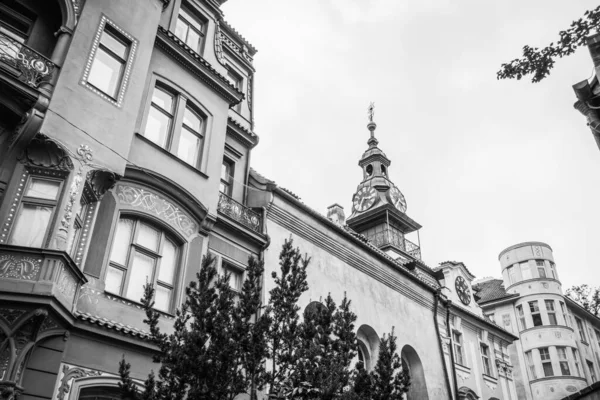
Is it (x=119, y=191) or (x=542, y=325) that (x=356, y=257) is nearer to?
(x=119, y=191)

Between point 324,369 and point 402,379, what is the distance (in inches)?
83.3

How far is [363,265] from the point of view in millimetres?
20391

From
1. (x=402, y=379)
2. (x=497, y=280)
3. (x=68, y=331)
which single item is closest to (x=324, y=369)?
(x=402, y=379)

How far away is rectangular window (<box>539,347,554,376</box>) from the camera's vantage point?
37.4m

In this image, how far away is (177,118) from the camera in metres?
14.5

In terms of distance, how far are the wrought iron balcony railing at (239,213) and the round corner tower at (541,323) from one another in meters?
29.8

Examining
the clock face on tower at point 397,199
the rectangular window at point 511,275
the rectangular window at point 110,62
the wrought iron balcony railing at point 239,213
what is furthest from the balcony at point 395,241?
the rectangular window at point 110,62

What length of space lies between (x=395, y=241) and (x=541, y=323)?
12.0 metres

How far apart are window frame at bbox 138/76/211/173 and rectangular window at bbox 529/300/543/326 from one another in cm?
3301

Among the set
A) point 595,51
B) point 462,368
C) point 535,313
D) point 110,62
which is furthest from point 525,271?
point 110,62

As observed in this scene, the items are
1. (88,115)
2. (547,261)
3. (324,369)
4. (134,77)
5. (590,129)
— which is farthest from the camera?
(547,261)

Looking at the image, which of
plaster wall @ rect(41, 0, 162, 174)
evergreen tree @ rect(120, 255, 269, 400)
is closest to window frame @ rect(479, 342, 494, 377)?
evergreen tree @ rect(120, 255, 269, 400)

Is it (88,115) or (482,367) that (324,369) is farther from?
(482,367)

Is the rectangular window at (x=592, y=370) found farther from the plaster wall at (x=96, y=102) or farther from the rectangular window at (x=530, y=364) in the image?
the plaster wall at (x=96, y=102)
